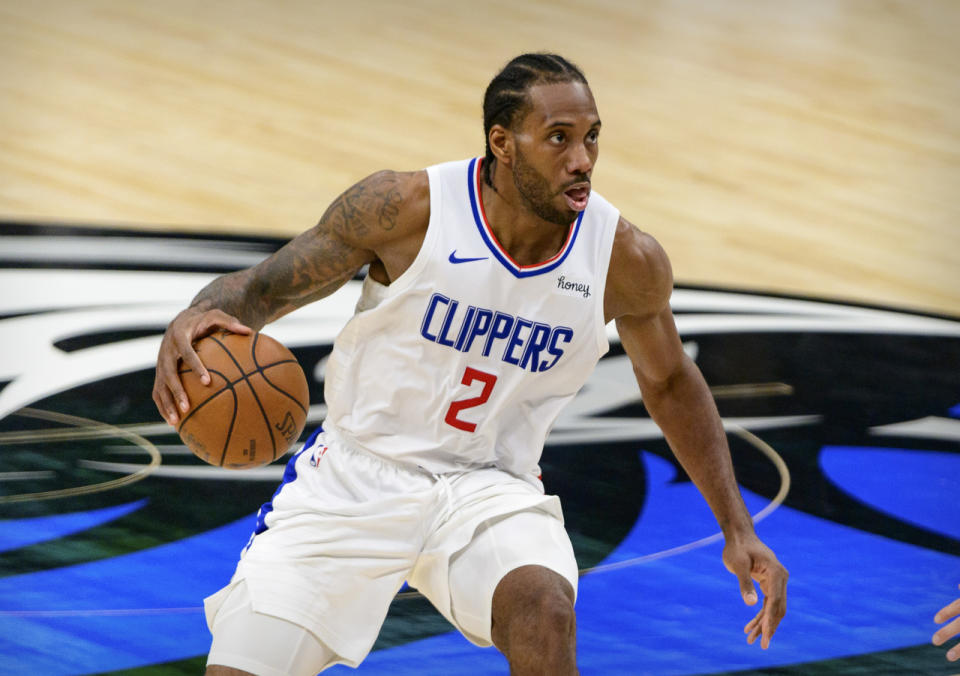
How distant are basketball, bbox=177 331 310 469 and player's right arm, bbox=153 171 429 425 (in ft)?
0.27

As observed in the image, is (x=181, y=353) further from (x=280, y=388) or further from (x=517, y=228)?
(x=517, y=228)

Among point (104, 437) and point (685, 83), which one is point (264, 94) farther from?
point (104, 437)

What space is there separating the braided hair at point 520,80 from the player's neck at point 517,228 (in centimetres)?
16

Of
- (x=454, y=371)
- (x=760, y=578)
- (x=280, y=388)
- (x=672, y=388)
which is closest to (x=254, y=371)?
(x=280, y=388)

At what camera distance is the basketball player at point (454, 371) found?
346 centimetres

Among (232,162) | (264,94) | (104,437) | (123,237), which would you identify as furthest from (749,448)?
(264,94)

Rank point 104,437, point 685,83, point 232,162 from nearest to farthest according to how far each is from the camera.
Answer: point 104,437 < point 232,162 < point 685,83

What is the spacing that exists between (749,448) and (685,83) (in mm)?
6553

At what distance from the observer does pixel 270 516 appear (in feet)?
12.0

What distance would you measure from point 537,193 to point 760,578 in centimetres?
116

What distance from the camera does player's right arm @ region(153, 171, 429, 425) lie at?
3598 millimetres

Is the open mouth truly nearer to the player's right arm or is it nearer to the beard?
the beard

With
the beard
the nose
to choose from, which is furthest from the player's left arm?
the nose

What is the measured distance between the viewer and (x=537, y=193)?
139 inches
